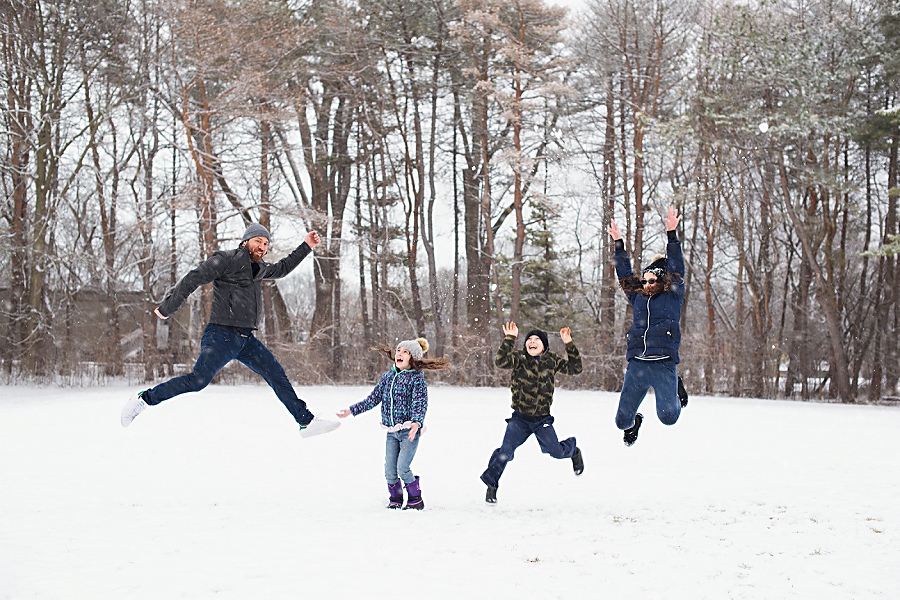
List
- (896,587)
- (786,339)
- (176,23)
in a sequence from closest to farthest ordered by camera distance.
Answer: (896,587), (176,23), (786,339)

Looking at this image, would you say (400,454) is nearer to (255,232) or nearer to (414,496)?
(414,496)

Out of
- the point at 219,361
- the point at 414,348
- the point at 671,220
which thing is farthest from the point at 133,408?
the point at 671,220

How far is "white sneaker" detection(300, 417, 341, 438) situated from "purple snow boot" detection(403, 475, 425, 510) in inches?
62.8

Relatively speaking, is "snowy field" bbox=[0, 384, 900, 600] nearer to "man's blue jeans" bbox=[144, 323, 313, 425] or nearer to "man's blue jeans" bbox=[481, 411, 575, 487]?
"man's blue jeans" bbox=[481, 411, 575, 487]

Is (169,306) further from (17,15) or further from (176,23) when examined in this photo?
(17,15)

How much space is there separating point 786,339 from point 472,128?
37.1ft

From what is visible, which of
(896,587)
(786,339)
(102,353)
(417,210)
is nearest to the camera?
(896,587)

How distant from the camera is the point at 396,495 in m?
8.01

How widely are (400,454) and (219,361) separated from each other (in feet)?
7.25

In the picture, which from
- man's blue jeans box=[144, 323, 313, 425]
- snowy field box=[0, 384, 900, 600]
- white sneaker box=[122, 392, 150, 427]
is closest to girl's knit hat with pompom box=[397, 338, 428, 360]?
man's blue jeans box=[144, 323, 313, 425]

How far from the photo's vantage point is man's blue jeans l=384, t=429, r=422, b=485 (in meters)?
7.47

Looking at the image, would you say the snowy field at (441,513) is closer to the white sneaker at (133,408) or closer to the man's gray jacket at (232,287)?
the white sneaker at (133,408)

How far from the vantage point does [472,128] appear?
2631 centimetres

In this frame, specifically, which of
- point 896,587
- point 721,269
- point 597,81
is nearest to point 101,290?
point 597,81
